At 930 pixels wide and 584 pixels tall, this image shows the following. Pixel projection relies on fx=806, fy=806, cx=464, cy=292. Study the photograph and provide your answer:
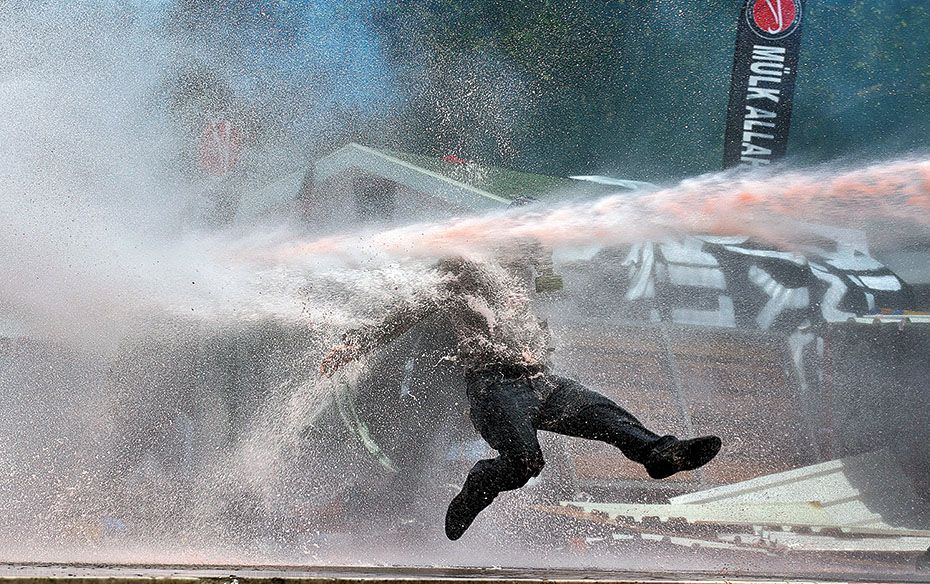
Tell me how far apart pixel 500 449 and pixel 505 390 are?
31 centimetres

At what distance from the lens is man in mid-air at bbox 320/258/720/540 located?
145 inches

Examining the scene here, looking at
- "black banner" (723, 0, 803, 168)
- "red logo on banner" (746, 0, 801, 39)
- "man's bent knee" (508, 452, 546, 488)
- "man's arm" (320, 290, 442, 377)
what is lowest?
"man's bent knee" (508, 452, 546, 488)

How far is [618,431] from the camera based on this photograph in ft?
12.3

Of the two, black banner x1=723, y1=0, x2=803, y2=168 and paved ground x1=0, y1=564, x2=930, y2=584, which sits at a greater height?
black banner x1=723, y1=0, x2=803, y2=168

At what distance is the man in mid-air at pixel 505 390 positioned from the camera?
3.67 metres

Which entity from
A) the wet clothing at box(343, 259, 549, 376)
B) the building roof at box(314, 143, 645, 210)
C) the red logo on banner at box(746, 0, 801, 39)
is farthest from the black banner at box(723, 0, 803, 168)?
the wet clothing at box(343, 259, 549, 376)

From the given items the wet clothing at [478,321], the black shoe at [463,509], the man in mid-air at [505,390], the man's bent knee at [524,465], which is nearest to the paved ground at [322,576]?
the black shoe at [463,509]

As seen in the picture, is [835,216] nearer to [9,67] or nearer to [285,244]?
[285,244]

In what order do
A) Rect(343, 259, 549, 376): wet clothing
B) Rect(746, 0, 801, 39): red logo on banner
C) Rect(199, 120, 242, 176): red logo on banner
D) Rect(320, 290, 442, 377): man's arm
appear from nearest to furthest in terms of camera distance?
Rect(343, 259, 549, 376): wet clothing → Rect(320, 290, 442, 377): man's arm → Rect(746, 0, 801, 39): red logo on banner → Rect(199, 120, 242, 176): red logo on banner

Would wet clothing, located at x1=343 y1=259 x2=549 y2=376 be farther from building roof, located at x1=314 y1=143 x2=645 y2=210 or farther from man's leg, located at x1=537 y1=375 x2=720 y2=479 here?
building roof, located at x1=314 y1=143 x2=645 y2=210

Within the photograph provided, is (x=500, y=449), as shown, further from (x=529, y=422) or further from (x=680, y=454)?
(x=680, y=454)

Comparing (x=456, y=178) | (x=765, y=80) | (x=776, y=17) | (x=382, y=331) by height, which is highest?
(x=776, y=17)

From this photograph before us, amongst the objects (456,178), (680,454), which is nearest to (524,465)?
(680,454)

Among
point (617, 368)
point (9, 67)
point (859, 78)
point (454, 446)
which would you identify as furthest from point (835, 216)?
point (9, 67)
